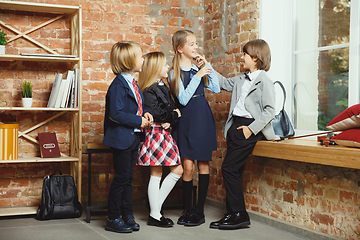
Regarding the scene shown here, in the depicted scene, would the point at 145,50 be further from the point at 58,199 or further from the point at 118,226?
the point at 118,226

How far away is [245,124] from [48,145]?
1731 millimetres

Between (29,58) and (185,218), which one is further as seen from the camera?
(29,58)

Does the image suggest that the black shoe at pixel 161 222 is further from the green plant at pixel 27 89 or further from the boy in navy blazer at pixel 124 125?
the green plant at pixel 27 89

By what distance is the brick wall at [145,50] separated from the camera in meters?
2.94

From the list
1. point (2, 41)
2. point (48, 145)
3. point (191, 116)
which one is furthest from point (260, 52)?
point (2, 41)

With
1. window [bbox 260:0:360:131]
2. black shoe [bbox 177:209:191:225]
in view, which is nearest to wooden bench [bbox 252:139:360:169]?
window [bbox 260:0:360:131]

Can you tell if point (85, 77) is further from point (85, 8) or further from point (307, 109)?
point (307, 109)

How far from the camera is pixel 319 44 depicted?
283 cm

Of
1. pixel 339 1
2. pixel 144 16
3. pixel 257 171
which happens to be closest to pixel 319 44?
pixel 339 1

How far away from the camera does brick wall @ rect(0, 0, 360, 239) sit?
2939mm

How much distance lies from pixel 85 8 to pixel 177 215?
210 cm

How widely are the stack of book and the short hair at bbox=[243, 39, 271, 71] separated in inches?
57.5

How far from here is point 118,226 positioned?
8.83 ft

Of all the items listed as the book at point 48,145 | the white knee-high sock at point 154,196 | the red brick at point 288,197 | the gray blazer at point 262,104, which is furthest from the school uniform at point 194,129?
the book at point 48,145
